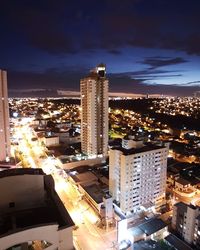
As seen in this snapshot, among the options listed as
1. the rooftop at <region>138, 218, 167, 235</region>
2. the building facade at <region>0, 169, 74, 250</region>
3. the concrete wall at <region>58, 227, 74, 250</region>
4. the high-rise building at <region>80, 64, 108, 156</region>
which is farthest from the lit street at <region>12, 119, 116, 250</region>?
the concrete wall at <region>58, 227, 74, 250</region>

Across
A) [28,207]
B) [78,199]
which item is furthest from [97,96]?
[28,207]

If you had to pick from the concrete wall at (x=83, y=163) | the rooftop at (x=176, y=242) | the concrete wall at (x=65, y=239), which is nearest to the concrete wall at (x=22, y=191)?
the concrete wall at (x=65, y=239)

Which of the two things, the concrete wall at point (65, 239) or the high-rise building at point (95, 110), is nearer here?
the concrete wall at point (65, 239)

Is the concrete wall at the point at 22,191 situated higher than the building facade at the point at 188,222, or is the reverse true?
the concrete wall at the point at 22,191

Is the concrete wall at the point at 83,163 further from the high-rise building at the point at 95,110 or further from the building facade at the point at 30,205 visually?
the building facade at the point at 30,205

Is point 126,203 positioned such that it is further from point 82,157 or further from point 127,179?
point 82,157

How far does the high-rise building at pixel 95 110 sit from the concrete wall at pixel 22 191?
18.9 metres

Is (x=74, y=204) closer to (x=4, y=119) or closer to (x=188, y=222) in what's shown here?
(x=188, y=222)

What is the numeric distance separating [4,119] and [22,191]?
58.0ft

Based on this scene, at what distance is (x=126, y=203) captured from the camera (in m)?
14.5

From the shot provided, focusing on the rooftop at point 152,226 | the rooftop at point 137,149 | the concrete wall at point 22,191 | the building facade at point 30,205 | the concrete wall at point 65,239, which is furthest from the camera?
the rooftop at point 137,149

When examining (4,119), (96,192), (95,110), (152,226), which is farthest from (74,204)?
(95,110)

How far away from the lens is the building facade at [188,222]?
1249 centimetres

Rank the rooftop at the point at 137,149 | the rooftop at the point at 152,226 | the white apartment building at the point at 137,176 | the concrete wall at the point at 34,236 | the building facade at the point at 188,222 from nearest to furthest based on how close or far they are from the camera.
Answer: the concrete wall at the point at 34,236 → the building facade at the point at 188,222 → the rooftop at the point at 152,226 → the white apartment building at the point at 137,176 → the rooftop at the point at 137,149
